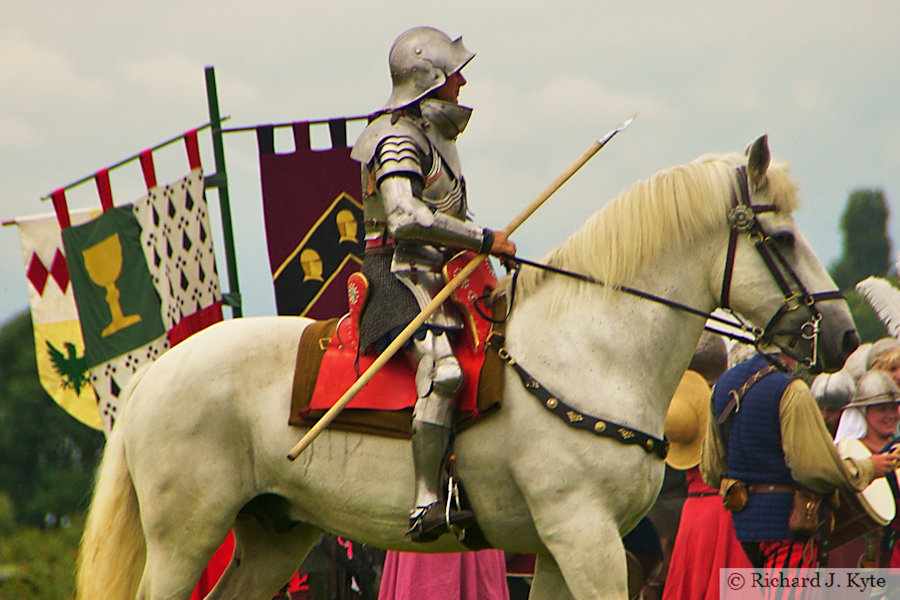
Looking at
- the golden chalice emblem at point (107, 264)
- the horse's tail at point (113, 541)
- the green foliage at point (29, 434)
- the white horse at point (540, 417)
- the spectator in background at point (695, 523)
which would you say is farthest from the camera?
the green foliage at point (29, 434)

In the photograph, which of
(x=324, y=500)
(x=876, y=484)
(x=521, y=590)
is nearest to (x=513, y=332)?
(x=324, y=500)

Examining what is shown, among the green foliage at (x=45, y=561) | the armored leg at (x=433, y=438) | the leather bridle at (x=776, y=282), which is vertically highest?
the leather bridle at (x=776, y=282)

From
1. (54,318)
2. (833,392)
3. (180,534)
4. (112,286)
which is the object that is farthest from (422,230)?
(54,318)

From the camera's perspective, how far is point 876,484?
6742 mm

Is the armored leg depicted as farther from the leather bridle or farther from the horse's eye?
the horse's eye

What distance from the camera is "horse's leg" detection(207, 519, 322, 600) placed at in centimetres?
555

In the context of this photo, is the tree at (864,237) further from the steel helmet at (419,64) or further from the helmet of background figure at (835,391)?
the steel helmet at (419,64)

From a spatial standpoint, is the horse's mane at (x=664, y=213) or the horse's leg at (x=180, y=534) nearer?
the horse's mane at (x=664, y=213)

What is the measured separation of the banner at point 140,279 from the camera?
28.4 ft

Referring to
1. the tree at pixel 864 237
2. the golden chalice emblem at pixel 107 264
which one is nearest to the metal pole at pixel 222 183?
the golden chalice emblem at pixel 107 264

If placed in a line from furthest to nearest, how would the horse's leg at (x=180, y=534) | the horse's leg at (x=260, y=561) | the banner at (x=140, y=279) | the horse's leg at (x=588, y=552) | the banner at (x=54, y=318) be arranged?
1. the banner at (x=54, y=318)
2. the banner at (x=140, y=279)
3. the horse's leg at (x=260, y=561)
4. the horse's leg at (x=180, y=534)
5. the horse's leg at (x=588, y=552)

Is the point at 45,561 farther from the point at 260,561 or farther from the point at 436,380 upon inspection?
the point at 436,380

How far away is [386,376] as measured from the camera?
4.96 metres

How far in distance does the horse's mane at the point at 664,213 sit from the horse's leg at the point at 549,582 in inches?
45.6
